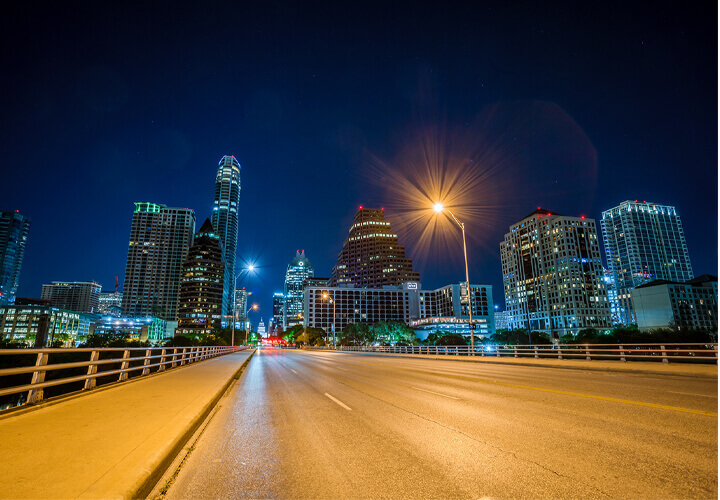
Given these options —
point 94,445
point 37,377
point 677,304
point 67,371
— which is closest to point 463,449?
point 94,445

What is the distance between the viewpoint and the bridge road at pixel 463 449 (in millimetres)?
4027

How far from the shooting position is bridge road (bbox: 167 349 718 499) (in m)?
4.03

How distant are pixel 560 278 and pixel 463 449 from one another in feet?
629

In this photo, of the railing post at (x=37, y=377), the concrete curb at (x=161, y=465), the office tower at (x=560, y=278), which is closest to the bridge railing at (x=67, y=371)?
the railing post at (x=37, y=377)

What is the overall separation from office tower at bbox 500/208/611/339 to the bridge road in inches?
7010

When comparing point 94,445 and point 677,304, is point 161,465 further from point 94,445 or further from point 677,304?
point 677,304

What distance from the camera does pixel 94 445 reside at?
16.8 feet

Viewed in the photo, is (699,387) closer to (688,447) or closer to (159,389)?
(688,447)

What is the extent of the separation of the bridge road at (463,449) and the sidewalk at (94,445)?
0.47 m

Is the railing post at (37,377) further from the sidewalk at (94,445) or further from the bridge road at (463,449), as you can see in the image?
the bridge road at (463,449)

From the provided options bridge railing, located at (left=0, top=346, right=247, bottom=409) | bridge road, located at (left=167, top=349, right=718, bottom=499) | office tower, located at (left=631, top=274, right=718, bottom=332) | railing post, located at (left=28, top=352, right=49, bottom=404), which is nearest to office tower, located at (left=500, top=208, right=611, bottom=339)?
office tower, located at (left=631, top=274, right=718, bottom=332)

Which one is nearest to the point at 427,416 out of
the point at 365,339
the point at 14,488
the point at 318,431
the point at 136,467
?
the point at 318,431

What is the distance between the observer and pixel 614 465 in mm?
4555

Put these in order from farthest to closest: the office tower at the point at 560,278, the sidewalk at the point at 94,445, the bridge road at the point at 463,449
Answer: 1. the office tower at the point at 560,278
2. the bridge road at the point at 463,449
3. the sidewalk at the point at 94,445
